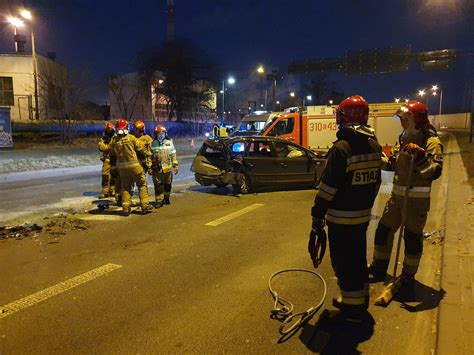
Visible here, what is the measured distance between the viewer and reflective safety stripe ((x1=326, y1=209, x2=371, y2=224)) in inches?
141

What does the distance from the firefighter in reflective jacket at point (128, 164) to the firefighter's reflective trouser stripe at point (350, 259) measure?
5336 mm

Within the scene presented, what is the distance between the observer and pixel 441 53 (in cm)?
2630

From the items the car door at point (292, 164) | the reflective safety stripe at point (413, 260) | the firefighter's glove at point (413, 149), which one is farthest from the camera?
the car door at point (292, 164)

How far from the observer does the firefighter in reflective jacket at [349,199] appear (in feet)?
11.4

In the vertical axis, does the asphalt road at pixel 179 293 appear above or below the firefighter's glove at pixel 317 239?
below

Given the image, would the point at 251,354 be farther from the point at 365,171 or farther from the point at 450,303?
the point at 450,303

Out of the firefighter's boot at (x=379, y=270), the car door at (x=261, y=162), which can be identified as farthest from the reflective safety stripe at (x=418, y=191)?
the car door at (x=261, y=162)

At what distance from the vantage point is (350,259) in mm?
3623

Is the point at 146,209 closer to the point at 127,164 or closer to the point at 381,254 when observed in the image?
the point at 127,164

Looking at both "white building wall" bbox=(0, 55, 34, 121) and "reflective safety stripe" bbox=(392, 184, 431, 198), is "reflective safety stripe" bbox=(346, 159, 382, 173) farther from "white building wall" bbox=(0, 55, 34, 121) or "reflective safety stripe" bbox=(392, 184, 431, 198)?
"white building wall" bbox=(0, 55, 34, 121)

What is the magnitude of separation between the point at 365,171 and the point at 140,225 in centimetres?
486

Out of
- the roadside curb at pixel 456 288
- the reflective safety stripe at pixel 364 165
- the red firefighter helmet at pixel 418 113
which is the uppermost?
the red firefighter helmet at pixel 418 113

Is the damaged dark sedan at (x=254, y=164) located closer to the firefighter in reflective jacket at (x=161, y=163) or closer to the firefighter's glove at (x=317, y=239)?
the firefighter in reflective jacket at (x=161, y=163)

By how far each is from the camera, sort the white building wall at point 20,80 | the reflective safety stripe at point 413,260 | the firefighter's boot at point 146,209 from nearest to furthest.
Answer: the reflective safety stripe at point 413,260
the firefighter's boot at point 146,209
the white building wall at point 20,80
